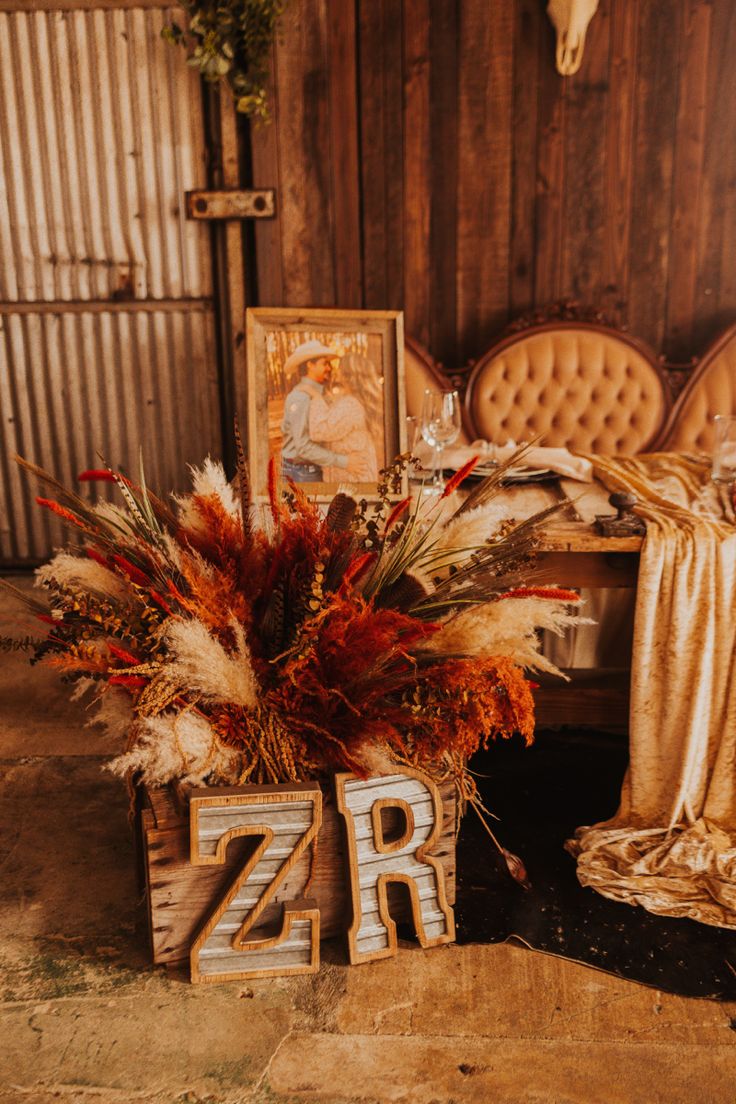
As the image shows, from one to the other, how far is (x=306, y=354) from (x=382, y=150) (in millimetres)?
1210

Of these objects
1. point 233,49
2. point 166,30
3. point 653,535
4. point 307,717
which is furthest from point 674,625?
point 166,30

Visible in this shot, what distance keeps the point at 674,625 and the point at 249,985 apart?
115 centimetres

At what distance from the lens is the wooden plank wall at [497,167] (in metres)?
3.48

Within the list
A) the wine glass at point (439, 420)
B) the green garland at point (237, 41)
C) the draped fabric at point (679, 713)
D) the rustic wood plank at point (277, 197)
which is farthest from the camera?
the rustic wood plank at point (277, 197)

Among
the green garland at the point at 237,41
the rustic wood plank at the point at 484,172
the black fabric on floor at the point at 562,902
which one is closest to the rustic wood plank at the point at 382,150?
the rustic wood plank at the point at 484,172

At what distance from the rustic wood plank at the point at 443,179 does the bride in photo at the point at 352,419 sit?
900mm

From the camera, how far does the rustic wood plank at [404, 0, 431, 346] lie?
3488mm

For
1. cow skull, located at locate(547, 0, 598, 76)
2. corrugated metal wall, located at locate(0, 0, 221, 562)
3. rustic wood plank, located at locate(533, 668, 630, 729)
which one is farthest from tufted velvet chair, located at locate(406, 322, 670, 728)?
rustic wood plank, located at locate(533, 668, 630, 729)

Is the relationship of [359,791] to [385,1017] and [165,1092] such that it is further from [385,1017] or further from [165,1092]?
[165,1092]

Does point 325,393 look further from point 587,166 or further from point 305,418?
point 587,166

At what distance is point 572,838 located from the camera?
6.55ft

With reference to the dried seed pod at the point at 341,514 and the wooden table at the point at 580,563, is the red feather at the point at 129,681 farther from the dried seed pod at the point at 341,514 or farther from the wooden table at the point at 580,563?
the wooden table at the point at 580,563

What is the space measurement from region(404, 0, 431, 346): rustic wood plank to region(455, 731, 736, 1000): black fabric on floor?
214 centimetres

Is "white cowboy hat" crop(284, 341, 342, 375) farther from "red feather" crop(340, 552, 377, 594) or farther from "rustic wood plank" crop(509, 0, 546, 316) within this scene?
"red feather" crop(340, 552, 377, 594)
